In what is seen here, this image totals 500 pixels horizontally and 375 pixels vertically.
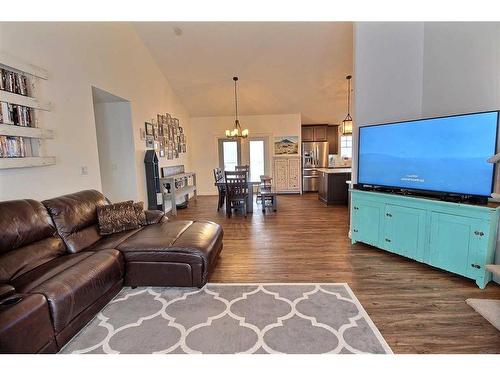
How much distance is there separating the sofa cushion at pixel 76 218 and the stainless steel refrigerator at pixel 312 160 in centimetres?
662

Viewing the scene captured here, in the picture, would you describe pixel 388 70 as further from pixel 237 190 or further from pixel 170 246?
pixel 170 246

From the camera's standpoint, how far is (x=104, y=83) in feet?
12.7

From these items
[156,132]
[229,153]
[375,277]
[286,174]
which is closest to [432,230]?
[375,277]

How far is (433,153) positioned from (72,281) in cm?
348

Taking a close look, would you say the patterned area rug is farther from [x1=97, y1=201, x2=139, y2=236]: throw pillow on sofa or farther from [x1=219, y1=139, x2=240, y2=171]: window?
[x1=219, y1=139, x2=240, y2=171]: window

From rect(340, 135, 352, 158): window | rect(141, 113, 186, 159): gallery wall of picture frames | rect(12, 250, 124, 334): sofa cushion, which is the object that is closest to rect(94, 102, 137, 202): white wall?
rect(141, 113, 186, 159): gallery wall of picture frames

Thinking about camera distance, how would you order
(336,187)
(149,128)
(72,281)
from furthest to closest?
(336,187), (149,128), (72,281)

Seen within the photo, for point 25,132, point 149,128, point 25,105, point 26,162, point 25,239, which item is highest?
point 149,128

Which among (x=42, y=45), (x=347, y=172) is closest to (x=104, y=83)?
(x=42, y=45)

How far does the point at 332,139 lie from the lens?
28.1 feet

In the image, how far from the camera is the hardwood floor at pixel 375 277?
5.86 feet

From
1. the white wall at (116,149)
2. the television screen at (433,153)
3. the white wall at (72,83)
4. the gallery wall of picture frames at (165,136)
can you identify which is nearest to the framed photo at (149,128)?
the gallery wall of picture frames at (165,136)
